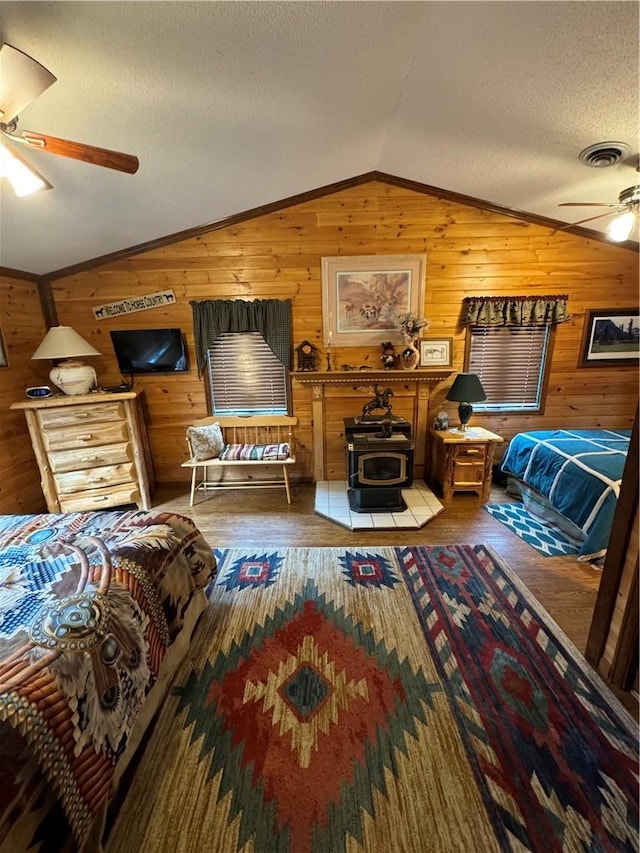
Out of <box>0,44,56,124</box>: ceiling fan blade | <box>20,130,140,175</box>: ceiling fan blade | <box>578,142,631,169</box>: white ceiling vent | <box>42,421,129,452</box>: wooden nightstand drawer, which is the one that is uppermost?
<box>578,142,631,169</box>: white ceiling vent

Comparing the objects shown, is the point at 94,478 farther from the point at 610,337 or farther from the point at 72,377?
the point at 610,337

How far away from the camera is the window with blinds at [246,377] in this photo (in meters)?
3.45

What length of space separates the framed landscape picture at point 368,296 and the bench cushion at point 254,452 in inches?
46.9

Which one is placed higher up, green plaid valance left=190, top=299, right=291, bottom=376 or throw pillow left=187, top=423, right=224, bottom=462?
green plaid valance left=190, top=299, right=291, bottom=376

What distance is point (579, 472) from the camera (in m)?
2.45

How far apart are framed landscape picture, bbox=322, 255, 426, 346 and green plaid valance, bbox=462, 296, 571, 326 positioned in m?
0.55

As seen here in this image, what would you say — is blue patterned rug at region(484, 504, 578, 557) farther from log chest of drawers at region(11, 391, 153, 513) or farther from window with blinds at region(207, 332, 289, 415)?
log chest of drawers at region(11, 391, 153, 513)

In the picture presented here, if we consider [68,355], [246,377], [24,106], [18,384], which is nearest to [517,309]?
[246,377]

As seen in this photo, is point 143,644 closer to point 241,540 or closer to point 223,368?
point 241,540

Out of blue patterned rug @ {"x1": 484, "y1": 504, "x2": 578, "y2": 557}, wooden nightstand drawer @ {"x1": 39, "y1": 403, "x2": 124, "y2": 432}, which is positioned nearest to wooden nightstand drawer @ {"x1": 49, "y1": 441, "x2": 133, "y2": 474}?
wooden nightstand drawer @ {"x1": 39, "y1": 403, "x2": 124, "y2": 432}

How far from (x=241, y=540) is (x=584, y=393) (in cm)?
374

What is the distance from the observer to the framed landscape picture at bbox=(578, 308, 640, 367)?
3.35 meters

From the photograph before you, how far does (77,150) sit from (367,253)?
8.06 feet

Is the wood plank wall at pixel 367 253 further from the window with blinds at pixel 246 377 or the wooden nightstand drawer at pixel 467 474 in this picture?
the wooden nightstand drawer at pixel 467 474
